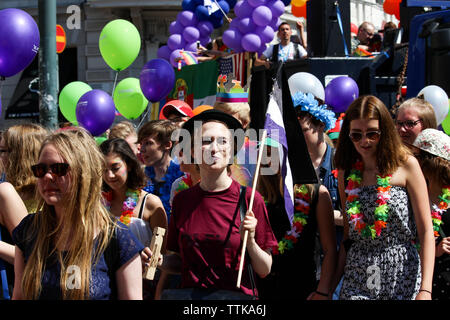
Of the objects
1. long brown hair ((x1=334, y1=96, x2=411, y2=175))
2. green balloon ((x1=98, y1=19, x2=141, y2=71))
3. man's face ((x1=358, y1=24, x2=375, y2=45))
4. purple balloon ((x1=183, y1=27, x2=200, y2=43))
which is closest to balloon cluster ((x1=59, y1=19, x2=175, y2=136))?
green balloon ((x1=98, y1=19, x2=141, y2=71))

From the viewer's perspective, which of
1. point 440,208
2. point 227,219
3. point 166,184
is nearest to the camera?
point 227,219

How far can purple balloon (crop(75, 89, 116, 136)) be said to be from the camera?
7.17 meters

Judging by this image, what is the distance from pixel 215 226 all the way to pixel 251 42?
615 cm

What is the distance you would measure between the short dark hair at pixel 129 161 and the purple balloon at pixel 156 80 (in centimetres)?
420

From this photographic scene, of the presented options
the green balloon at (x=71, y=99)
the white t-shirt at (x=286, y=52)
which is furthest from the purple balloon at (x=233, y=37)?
the green balloon at (x=71, y=99)

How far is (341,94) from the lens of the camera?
23.4ft

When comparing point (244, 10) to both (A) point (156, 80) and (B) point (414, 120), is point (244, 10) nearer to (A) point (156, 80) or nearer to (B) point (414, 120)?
(A) point (156, 80)

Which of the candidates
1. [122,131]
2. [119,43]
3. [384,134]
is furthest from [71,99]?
[384,134]

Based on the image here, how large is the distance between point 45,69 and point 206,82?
3.70 m

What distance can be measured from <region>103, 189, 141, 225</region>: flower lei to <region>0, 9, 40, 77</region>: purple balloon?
220 centimetres

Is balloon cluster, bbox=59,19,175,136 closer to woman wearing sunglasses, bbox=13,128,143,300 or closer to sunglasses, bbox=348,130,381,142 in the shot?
sunglasses, bbox=348,130,381,142

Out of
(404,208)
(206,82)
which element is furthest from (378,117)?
(206,82)

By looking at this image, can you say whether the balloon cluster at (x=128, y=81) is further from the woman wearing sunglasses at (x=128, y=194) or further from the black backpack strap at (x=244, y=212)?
the black backpack strap at (x=244, y=212)

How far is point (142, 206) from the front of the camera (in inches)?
150
